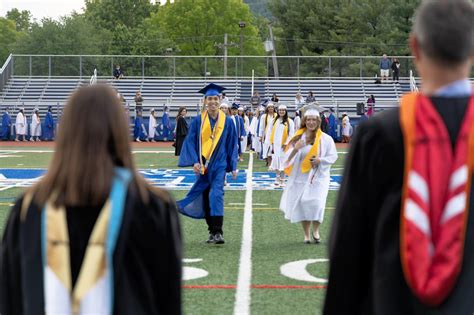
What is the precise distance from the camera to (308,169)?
12461mm

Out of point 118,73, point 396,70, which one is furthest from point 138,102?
point 396,70

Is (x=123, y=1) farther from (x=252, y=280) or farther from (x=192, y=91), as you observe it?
(x=252, y=280)

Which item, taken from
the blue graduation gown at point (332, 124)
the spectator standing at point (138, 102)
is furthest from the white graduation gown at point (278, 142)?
the spectator standing at point (138, 102)

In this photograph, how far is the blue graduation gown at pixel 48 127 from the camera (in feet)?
157

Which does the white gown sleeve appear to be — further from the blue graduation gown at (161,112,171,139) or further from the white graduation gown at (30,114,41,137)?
the white graduation gown at (30,114,41,137)

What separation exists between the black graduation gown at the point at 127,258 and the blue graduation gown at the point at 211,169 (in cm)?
796

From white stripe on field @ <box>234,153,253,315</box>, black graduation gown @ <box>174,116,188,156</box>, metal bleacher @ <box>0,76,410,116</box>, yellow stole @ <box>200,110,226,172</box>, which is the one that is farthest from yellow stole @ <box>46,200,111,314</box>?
metal bleacher @ <box>0,76,410,116</box>

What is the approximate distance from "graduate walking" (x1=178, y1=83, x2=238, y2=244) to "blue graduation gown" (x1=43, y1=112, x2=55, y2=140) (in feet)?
119

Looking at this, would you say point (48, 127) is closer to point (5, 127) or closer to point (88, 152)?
point (5, 127)

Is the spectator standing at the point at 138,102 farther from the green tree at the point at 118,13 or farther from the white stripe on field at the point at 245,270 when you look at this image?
the green tree at the point at 118,13

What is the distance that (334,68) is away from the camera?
52.7 m

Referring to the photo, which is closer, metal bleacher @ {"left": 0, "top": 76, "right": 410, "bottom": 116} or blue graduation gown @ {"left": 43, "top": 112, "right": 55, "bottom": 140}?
blue graduation gown @ {"left": 43, "top": 112, "right": 55, "bottom": 140}

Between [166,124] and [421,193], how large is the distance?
4466cm

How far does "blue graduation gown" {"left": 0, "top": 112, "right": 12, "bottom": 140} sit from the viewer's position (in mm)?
48634
